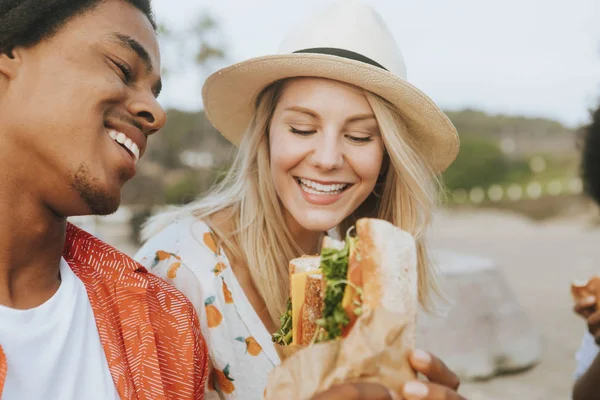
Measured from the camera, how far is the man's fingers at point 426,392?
1535 mm

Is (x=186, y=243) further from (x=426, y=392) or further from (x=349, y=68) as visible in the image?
(x=426, y=392)

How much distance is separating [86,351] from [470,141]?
3977 centimetres

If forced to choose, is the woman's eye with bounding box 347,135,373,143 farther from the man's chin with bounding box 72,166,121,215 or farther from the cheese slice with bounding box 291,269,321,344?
the man's chin with bounding box 72,166,121,215

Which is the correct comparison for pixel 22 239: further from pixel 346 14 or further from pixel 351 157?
pixel 346 14

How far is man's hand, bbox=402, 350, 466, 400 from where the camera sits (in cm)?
154

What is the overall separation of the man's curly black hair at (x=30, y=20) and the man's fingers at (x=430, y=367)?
58.0 inches

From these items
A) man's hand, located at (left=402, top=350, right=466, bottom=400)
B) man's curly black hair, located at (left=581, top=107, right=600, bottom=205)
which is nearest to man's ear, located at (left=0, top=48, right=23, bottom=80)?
man's hand, located at (left=402, top=350, right=466, bottom=400)

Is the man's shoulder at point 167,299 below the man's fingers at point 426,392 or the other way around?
the other way around

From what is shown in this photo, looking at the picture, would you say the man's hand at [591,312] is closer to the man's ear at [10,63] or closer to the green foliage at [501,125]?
the man's ear at [10,63]

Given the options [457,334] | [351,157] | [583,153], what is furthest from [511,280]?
[351,157]

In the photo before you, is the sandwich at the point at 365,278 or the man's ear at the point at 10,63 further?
the man's ear at the point at 10,63

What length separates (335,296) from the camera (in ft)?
5.62

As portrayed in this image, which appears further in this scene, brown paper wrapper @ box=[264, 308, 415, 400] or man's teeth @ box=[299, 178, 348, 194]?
man's teeth @ box=[299, 178, 348, 194]

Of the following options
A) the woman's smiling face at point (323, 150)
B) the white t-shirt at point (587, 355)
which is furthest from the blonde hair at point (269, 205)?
the white t-shirt at point (587, 355)
